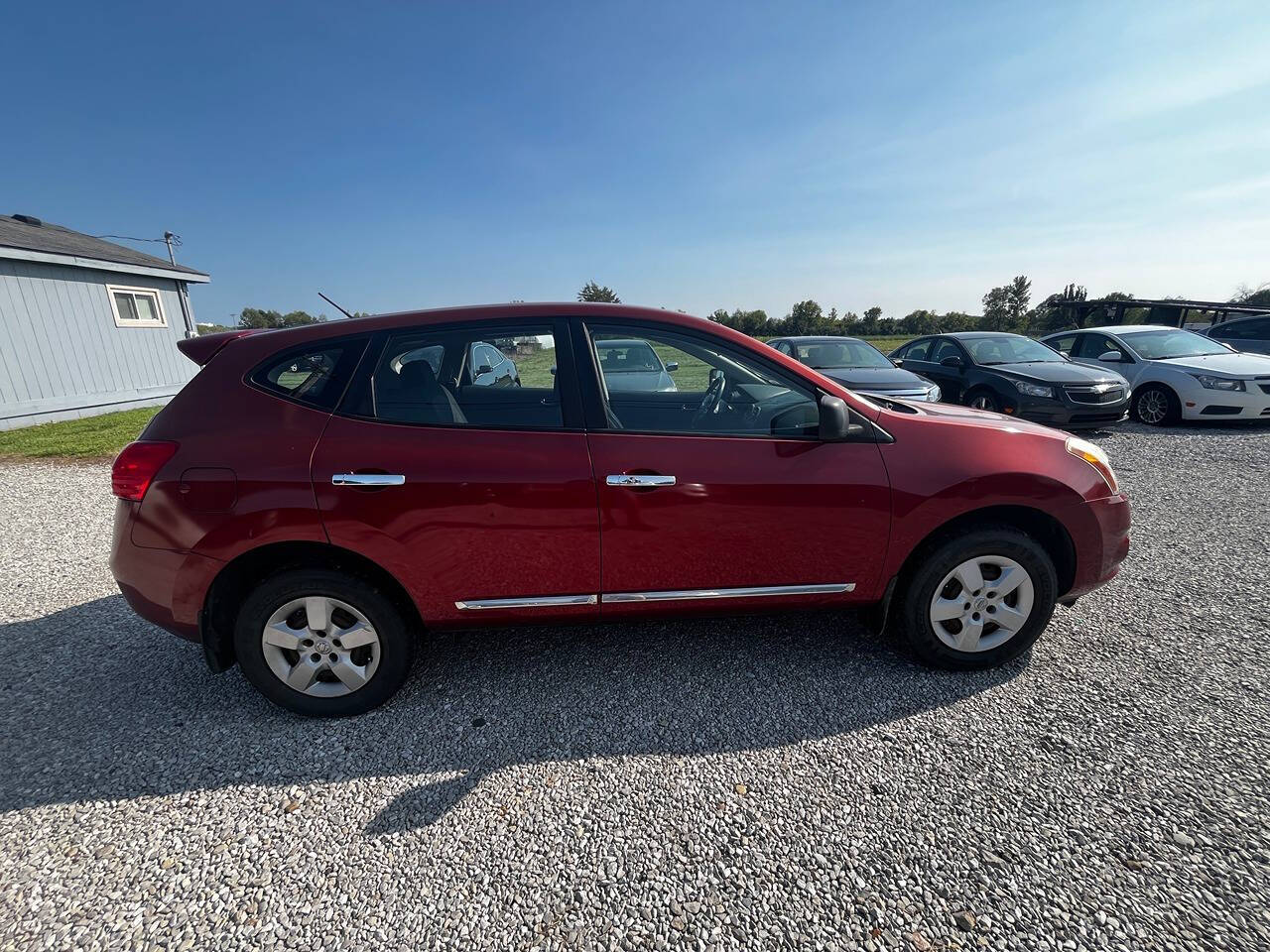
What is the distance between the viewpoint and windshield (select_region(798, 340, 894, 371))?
8195 millimetres

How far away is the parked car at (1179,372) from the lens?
25.5ft

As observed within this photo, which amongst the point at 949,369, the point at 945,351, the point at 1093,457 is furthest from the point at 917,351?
the point at 1093,457

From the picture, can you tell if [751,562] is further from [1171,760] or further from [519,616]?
[1171,760]

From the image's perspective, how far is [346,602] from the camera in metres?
2.36

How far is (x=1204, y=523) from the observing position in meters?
4.42

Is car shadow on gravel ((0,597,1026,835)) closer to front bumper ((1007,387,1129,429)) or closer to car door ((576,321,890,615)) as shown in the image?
car door ((576,321,890,615))

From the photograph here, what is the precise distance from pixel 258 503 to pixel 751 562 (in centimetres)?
208

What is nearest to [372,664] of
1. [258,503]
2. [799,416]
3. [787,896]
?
[258,503]

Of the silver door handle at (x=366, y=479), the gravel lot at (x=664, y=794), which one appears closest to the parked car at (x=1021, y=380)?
the gravel lot at (x=664, y=794)

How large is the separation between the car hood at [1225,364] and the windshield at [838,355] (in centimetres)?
427

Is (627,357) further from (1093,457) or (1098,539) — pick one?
(1098,539)

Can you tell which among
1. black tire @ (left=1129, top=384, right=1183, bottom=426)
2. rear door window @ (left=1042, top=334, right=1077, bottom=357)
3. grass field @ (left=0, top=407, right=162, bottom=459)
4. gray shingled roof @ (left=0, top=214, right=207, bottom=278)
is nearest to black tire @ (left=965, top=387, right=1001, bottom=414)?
black tire @ (left=1129, top=384, right=1183, bottom=426)

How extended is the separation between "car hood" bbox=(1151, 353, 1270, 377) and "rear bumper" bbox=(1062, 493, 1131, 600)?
8052mm

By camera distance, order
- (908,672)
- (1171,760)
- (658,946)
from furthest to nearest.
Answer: (908,672), (1171,760), (658,946)
